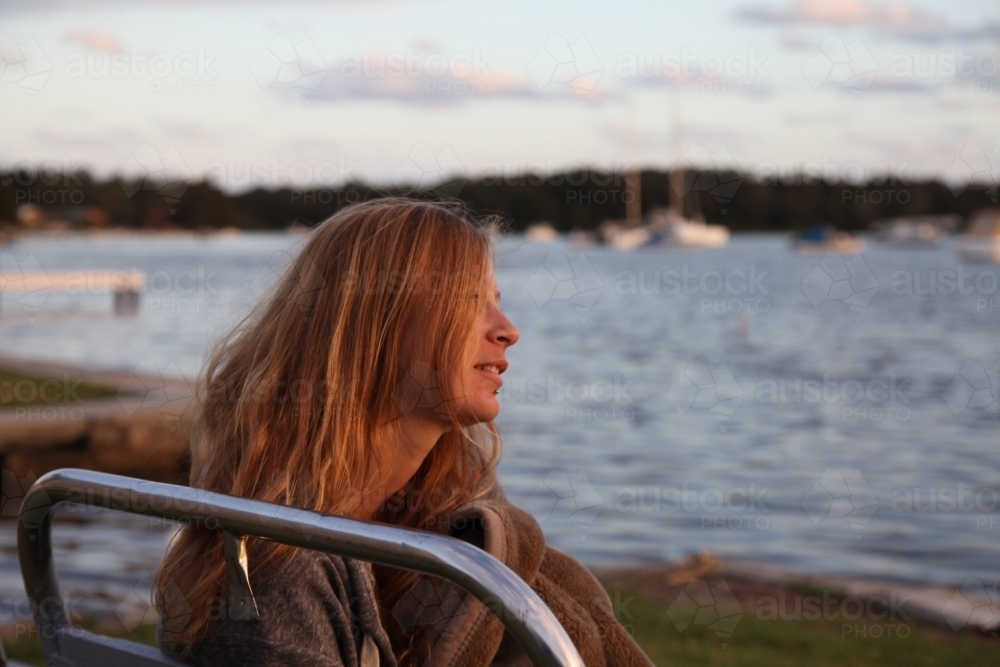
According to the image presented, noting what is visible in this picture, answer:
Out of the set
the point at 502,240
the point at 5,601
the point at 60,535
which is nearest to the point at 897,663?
→ the point at 502,240

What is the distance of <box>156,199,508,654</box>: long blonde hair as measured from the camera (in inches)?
66.2

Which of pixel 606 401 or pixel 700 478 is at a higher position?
pixel 700 478

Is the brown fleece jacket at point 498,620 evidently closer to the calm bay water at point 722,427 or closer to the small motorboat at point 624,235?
the calm bay water at point 722,427

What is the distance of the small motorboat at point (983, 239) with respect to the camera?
5631cm

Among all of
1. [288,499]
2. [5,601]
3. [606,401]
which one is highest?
[288,499]

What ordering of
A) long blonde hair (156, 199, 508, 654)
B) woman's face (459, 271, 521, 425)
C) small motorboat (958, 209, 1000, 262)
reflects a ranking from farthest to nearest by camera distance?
small motorboat (958, 209, 1000, 262) < woman's face (459, 271, 521, 425) < long blonde hair (156, 199, 508, 654)

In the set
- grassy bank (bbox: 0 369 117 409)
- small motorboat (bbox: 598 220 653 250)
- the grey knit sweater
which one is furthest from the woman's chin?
small motorboat (bbox: 598 220 653 250)

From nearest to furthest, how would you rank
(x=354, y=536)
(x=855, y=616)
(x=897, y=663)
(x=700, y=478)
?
(x=354, y=536) < (x=897, y=663) < (x=855, y=616) < (x=700, y=478)

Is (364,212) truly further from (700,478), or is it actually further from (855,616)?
(700,478)

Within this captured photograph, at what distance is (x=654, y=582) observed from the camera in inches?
256

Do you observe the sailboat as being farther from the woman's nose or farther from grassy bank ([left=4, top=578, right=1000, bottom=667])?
the woman's nose

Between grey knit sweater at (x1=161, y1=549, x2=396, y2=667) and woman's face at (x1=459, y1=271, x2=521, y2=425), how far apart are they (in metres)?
0.35

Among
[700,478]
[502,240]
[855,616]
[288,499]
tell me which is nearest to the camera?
[288,499]

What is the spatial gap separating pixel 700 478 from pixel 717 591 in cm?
593
